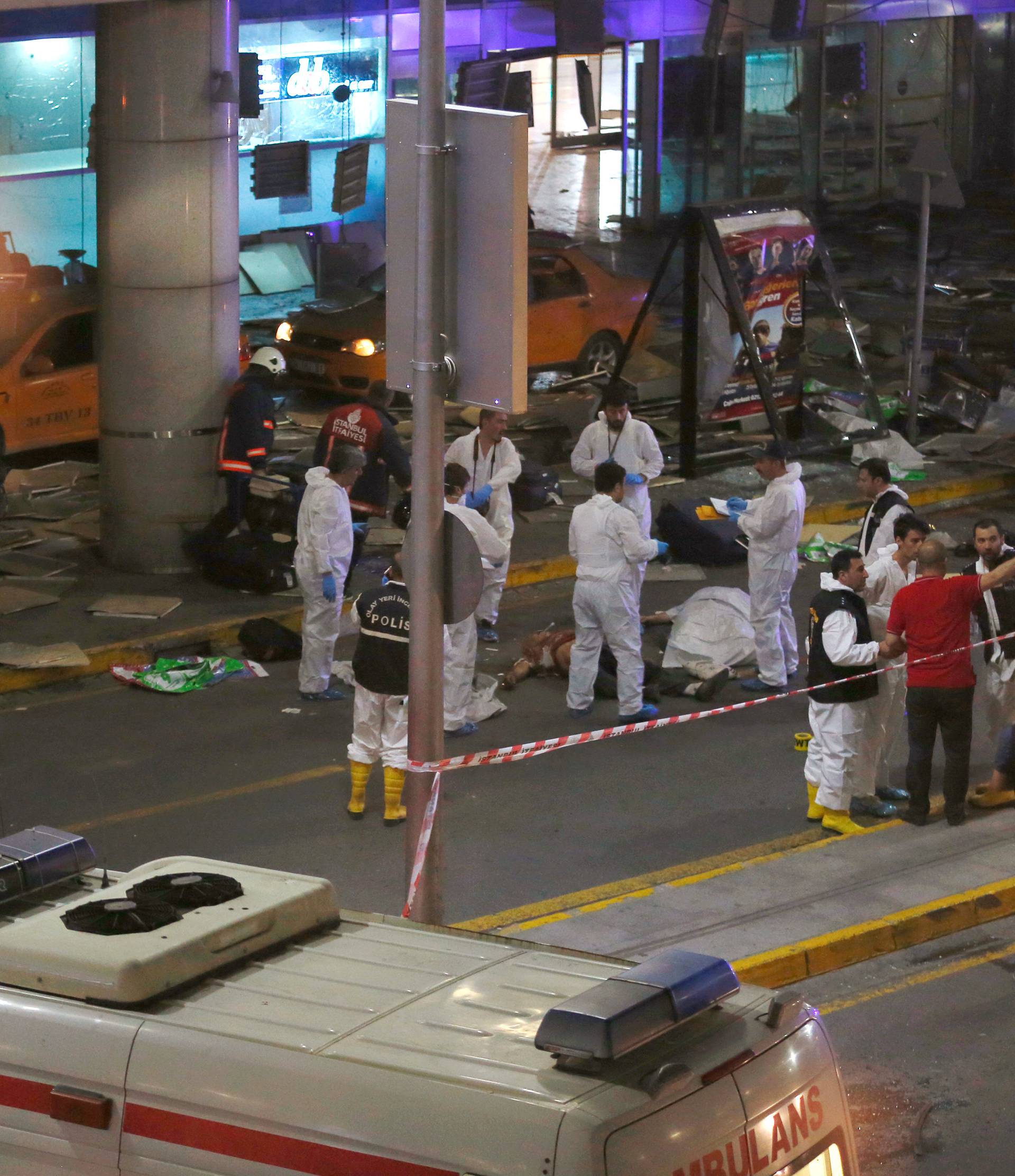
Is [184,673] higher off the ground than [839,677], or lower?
lower

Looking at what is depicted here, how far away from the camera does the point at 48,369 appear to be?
18.6m

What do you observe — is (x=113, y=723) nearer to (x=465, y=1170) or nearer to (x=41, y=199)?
(x=465, y=1170)

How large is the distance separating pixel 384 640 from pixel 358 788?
973 mm

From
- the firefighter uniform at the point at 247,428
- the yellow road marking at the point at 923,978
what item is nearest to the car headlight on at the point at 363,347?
the firefighter uniform at the point at 247,428

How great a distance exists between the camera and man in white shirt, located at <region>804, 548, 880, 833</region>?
10086mm

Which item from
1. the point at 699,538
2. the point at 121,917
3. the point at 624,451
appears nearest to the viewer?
the point at 121,917

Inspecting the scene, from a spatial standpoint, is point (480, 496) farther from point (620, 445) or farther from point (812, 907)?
point (812, 907)

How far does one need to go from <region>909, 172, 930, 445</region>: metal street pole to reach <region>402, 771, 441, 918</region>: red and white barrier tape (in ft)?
44.2

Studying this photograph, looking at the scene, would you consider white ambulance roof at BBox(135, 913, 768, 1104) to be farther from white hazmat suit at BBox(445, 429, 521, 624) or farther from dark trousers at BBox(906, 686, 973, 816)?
white hazmat suit at BBox(445, 429, 521, 624)

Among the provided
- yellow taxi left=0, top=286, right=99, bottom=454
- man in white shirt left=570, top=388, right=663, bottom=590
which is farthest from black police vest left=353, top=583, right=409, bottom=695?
yellow taxi left=0, top=286, right=99, bottom=454

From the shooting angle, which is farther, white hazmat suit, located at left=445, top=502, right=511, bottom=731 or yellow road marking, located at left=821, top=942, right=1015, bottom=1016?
white hazmat suit, located at left=445, top=502, right=511, bottom=731

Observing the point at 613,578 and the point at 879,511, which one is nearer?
the point at 613,578

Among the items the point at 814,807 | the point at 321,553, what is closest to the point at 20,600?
the point at 321,553

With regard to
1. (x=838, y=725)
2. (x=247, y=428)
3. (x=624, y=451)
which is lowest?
(x=838, y=725)
